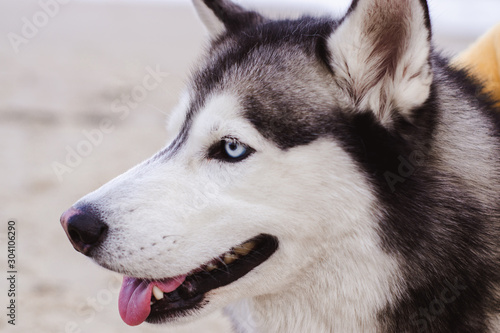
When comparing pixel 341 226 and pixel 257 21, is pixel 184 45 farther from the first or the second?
pixel 341 226

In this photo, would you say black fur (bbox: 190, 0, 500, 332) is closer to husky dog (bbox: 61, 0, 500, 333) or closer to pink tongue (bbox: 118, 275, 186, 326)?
husky dog (bbox: 61, 0, 500, 333)

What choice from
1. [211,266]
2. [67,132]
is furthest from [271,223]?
[67,132]

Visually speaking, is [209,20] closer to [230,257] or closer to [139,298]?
[230,257]

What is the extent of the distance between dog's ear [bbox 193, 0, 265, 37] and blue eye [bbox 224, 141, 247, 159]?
904mm

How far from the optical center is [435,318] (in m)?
2.21

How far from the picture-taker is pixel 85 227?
7.11 feet

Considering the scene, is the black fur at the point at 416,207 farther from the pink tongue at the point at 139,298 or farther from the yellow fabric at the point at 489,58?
the yellow fabric at the point at 489,58

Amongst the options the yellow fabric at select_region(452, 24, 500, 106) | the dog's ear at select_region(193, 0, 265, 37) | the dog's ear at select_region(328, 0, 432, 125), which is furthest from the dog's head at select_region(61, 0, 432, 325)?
the yellow fabric at select_region(452, 24, 500, 106)

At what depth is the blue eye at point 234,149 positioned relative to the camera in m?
2.21

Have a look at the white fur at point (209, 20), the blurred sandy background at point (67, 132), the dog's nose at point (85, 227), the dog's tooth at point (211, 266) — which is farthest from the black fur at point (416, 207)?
the blurred sandy background at point (67, 132)

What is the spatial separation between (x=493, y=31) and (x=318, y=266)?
7.00ft

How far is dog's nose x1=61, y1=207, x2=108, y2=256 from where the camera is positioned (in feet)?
7.11

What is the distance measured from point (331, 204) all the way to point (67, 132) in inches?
230

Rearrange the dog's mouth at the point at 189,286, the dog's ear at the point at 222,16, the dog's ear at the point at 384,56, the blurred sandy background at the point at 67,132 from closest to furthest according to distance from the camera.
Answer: the dog's ear at the point at 384,56, the dog's mouth at the point at 189,286, the dog's ear at the point at 222,16, the blurred sandy background at the point at 67,132
